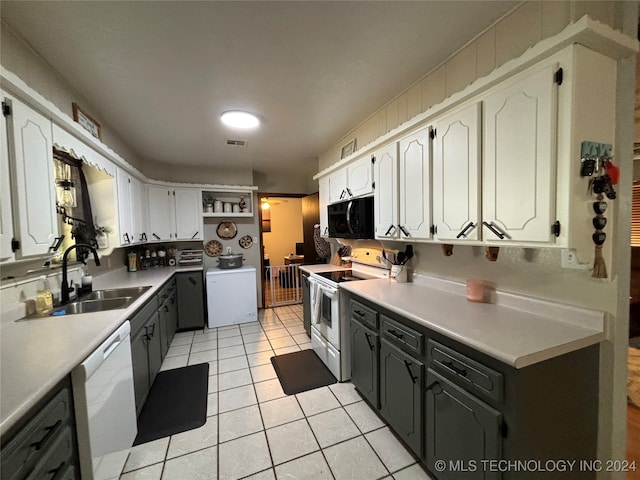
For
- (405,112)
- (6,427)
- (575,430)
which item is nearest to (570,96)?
(405,112)

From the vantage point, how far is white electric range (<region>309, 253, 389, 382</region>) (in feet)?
7.97

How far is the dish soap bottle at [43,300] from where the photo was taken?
1.70 m

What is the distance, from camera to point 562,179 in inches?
44.1

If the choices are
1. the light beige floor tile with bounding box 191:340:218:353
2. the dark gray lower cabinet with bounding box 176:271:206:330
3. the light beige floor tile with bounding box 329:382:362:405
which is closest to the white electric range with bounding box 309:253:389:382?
the light beige floor tile with bounding box 329:382:362:405

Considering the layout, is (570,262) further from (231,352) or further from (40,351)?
(231,352)

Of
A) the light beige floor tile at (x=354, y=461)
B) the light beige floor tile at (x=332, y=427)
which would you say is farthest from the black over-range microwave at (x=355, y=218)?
the light beige floor tile at (x=354, y=461)

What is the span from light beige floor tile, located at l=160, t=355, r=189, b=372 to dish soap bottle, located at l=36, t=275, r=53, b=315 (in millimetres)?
1368

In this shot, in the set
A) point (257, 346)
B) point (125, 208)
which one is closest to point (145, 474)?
point (257, 346)

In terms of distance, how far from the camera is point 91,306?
209 centimetres

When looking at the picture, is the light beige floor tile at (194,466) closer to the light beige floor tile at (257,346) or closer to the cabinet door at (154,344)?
the cabinet door at (154,344)

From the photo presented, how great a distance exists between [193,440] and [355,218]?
7.13 ft

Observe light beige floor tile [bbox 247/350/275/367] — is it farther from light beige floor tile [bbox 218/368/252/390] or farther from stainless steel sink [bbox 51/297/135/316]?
stainless steel sink [bbox 51/297/135/316]

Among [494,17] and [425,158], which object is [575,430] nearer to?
[425,158]

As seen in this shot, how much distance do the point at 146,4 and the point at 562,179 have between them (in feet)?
6.82
